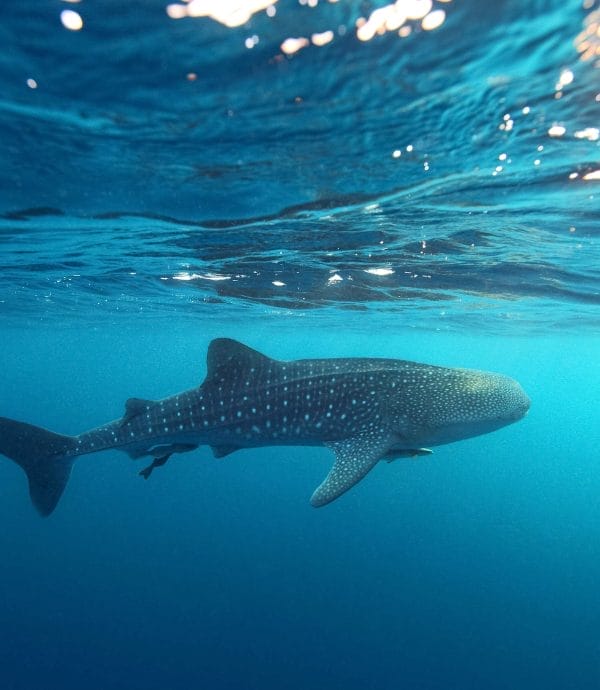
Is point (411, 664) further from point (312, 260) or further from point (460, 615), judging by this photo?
point (312, 260)

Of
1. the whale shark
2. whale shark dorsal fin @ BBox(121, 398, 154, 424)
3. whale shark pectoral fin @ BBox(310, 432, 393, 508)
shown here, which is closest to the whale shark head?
the whale shark

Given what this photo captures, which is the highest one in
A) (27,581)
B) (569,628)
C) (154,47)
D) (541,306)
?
(541,306)

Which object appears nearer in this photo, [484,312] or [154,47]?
[154,47]

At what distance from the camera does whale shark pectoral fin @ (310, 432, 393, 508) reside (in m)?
6.96

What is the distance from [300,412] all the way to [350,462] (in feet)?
3.87

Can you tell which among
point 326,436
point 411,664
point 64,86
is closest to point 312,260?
point 326,436

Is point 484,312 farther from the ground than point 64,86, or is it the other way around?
point 484,312

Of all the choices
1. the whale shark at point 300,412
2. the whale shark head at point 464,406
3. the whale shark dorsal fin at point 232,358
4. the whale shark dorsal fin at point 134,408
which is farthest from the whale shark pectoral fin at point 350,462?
the whale shark dorsal fin at point 134,408

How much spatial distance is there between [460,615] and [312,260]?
17.9 m

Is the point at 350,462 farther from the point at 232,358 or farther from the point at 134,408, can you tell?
the point at 134,408

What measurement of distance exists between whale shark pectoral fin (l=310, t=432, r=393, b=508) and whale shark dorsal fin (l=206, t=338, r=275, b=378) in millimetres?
1857

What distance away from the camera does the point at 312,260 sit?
1574 cm

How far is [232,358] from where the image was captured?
325 inches

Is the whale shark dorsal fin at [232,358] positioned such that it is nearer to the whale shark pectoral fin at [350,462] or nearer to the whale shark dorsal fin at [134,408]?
the whale shark dorsal fin at [134,408]
